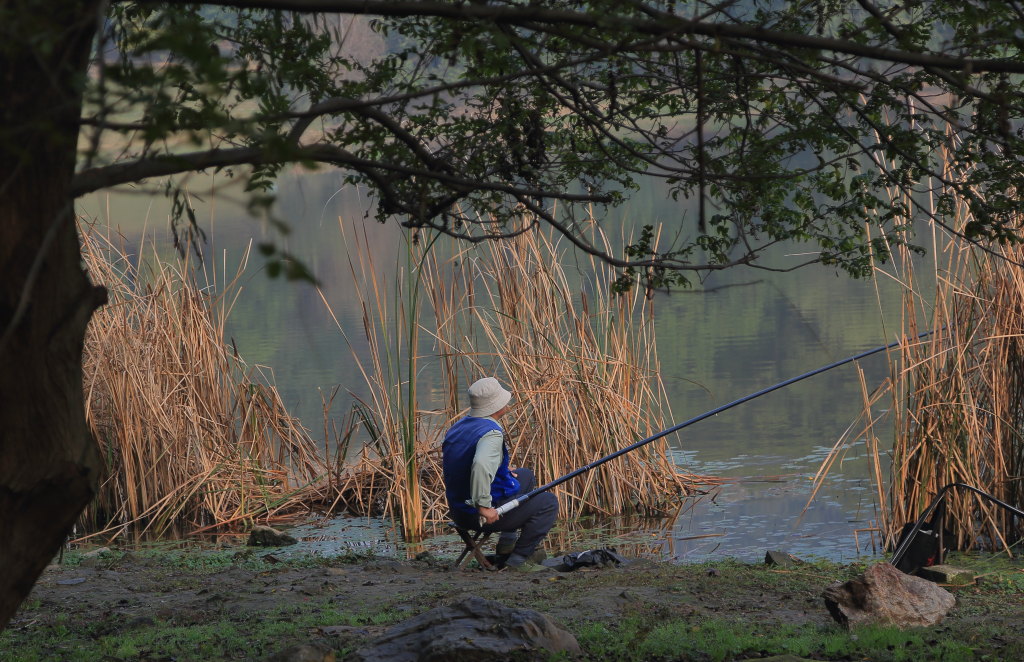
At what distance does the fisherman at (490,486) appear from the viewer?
249 inches

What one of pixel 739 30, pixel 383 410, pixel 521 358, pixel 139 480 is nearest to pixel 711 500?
pixel 521 358

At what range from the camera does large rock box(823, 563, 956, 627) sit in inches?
180


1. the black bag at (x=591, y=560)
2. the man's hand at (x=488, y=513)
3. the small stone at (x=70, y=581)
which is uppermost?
the man's hand at (x=488, y=513)

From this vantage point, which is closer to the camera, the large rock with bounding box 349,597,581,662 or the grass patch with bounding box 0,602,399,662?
the large rock with bounding box 349,597,581,662

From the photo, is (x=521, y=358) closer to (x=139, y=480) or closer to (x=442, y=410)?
(x=442, y=410)

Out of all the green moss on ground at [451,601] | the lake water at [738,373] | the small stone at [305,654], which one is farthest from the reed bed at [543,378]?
the small stone at [305,654]

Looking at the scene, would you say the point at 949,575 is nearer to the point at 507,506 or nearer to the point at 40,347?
the point at 507,506

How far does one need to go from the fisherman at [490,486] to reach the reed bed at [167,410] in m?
2.26

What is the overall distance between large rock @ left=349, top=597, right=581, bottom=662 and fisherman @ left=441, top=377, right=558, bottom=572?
2092 millimetres

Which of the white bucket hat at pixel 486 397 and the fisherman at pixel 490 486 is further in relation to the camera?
the white bucket hat at pixel 486 397

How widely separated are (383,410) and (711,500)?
7.92 ft

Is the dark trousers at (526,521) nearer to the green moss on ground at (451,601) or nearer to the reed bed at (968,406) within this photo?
the green moss on ground at (451,601)

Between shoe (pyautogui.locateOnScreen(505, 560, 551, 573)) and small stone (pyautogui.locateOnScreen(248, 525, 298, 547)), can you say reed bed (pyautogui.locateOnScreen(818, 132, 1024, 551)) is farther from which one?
small stone (pyautogui.locateOnScreen(248, 525, 298, 547))

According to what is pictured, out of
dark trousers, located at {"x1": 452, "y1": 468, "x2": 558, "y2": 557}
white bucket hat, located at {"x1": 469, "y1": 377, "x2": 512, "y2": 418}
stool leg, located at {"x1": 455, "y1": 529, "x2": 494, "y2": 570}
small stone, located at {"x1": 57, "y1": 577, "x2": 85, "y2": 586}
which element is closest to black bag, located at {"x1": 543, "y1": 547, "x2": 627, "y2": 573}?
dark trousers, located at {"x1": 452, "y1": 468, "x2": 558, "y2": 557}
